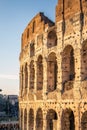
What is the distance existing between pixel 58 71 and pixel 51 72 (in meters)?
1.50

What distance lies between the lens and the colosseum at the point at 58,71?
12.8m

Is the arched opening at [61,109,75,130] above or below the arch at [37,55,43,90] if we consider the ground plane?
below

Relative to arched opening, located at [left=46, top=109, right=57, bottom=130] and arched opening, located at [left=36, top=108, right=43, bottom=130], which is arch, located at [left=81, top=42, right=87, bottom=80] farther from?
arched opening, located at [left=36, top=108, right=43, bottom=130]

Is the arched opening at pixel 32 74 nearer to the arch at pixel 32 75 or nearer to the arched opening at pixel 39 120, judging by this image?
the arch at pixel 32 75

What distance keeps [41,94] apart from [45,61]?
6.17 feet

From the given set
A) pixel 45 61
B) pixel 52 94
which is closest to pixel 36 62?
pixel 45 61

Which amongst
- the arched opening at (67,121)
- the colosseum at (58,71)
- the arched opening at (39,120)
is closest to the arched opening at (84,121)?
the colosseum at (58,71)

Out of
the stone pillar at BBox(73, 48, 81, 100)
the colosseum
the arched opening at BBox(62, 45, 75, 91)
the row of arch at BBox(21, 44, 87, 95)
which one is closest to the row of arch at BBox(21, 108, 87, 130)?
the colosseum

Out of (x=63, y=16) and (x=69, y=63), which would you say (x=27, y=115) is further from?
(x=63, y=16)

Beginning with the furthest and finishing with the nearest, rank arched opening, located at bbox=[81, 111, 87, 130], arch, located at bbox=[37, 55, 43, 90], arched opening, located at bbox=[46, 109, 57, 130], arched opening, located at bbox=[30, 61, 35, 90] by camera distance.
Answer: arched opening, located at bbox=[30, 61, 35, 90]
arch, located at bbox=[37, 55, 43, 90]
arched opening, located at bbox=[46, 109, 57, 130]
arched opening, located at bbox=[81, 111, 87, 130]

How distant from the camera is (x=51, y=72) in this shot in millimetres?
15797

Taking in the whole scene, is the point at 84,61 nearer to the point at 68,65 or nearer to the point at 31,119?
the point at 68,65

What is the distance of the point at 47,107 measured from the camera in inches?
600

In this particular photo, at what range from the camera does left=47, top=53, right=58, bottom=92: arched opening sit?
1562cm
